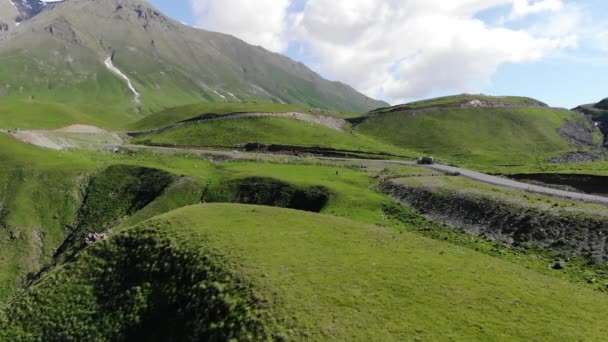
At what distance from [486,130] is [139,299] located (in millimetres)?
151248

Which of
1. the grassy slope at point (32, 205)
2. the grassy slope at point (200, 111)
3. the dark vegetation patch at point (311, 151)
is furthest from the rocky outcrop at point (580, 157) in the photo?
the grassy slope at point (32, 205)

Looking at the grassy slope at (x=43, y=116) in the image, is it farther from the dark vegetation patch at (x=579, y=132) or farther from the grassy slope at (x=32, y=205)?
the dark vegetation patch at (x=579, y=132)

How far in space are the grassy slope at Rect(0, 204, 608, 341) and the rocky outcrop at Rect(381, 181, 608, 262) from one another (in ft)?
28.1

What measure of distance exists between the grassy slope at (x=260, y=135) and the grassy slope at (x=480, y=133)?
1983 centimetres

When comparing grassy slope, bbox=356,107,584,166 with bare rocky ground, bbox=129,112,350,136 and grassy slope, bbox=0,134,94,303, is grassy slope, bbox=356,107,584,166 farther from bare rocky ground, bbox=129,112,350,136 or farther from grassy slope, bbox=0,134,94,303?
grassy slope, bbox=0,134,94,303

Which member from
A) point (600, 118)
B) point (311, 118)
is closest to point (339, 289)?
point (311, 118)

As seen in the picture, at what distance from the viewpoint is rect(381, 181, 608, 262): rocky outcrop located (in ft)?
141

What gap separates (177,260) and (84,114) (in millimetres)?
177098

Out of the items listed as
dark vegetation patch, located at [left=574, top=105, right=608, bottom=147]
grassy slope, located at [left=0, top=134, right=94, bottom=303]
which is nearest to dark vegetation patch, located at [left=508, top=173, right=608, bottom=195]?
grassy slope, located at [left=0, top=134, right=94, bottom=303]

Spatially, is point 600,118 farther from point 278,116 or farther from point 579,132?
point 278,116

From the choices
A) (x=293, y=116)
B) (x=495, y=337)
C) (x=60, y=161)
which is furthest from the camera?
(x=293, y=116)

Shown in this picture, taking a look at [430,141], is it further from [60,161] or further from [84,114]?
[84,114]

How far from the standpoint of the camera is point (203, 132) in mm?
143000

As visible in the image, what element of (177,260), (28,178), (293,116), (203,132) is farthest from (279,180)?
(293,116)
